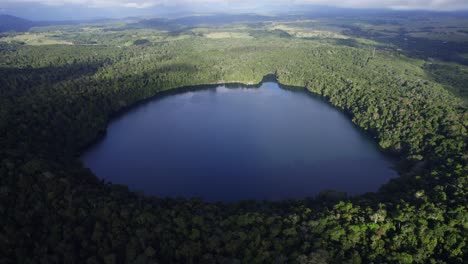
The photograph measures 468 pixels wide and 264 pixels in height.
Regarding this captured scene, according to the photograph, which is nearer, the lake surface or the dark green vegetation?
the dark green vegetation

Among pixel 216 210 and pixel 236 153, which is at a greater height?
pixel 216 210

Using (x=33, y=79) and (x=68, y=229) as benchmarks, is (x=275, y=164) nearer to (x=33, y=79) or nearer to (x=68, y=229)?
(x=68, y=229)

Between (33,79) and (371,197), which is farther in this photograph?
(33,79)

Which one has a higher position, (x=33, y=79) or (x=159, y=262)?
(x=33, y=79)

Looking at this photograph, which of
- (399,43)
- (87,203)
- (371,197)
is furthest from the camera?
(399,43)

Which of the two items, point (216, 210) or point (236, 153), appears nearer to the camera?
point (216, 210)

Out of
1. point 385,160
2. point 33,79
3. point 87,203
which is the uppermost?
point 33,79

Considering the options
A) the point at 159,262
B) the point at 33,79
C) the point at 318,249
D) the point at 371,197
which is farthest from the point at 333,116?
the point at 33,79

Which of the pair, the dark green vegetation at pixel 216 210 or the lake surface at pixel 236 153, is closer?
the dark green vegetation at pixel 216 210
